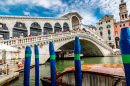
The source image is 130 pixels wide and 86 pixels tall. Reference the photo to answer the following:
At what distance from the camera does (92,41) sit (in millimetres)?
17750

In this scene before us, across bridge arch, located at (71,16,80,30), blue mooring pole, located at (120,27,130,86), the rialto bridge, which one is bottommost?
blue mooring pole, located at (120,27,130,86)

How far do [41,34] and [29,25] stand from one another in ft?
22.6

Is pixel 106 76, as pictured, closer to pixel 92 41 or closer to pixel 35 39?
pixel 35 39

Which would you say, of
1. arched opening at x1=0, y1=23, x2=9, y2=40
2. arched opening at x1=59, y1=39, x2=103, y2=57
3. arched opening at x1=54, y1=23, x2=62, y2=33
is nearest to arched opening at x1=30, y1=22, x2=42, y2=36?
arched opening at x1=54, y1=23, x2=62, y2=33

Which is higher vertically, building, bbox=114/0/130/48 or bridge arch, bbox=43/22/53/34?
building, bbox=114/0/130/48

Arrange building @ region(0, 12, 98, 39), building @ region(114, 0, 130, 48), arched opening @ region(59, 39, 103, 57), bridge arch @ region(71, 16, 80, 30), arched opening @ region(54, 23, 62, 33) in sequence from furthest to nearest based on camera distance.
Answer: building @ region(114, 0, 130, 48), bridge arch @ region(71, 16, 80, 30), arched opening @ region(54, 23, 62, 33), arched opening @ region(59, 39, 103, 57), building @ region(0, 12, 98, 39)

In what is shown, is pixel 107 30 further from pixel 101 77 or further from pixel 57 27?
pixel 101 77

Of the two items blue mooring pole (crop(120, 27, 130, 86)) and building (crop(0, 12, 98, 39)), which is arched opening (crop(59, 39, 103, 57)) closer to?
building (crop(0, 12, 98, 39))

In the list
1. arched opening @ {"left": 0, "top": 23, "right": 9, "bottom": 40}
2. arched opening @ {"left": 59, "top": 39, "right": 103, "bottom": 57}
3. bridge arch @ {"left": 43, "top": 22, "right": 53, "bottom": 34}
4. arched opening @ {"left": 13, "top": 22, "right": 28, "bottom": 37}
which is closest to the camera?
arched opening @ {"left": 0, "top": 23, "right": 9, "bottom": 40}

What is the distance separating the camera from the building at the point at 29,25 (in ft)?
49.2

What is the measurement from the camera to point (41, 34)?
1211 centimetres

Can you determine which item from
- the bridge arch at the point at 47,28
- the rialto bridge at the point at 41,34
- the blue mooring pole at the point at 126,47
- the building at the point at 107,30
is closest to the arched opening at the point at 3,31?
the rialto bridge at the point at 41,34

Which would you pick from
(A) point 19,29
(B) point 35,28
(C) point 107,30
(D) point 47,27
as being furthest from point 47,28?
(C) point 107,30

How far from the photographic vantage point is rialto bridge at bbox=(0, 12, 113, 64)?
400 inches
